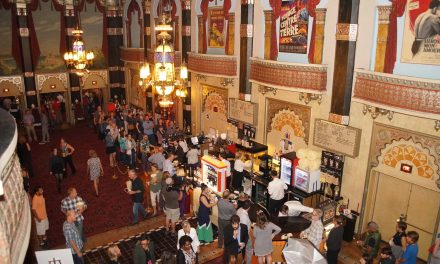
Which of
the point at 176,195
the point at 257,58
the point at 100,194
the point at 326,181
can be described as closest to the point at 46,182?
the point at 100,194

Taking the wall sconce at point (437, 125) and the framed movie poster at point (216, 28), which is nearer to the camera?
the wall sconce at point (437, 125)

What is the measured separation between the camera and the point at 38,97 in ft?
65.4

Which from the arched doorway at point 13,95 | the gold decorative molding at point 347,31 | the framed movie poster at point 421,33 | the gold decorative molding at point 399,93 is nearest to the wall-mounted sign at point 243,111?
the gold decorative molding at point 347,31

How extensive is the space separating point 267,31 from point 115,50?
12775mm

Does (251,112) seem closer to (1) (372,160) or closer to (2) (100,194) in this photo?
(1) (372,160)

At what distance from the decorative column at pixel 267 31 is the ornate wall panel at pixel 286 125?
157 cm

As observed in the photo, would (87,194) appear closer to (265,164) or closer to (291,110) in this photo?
(265,164)

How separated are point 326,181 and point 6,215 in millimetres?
9021

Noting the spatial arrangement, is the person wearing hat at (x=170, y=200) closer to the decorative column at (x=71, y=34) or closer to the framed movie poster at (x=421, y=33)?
the framed movie poster at (x=421, y=33)

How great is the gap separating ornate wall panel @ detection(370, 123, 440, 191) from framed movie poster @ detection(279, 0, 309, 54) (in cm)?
345

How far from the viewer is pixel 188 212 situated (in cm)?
1077

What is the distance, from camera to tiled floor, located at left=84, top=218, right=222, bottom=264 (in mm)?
8695

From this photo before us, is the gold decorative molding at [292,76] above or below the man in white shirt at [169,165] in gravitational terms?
above

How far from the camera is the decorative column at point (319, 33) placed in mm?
10203
